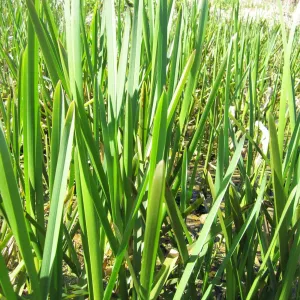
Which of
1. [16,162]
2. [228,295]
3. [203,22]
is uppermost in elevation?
[203,22]

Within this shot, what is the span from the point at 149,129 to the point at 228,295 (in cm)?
19

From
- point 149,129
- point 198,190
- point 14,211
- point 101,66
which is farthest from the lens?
point 198,190

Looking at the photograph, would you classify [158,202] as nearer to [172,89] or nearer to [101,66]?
[172,89]

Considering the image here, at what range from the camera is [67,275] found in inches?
22.3

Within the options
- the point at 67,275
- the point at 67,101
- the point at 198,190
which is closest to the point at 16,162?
the point at 67,101

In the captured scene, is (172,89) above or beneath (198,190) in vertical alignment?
above

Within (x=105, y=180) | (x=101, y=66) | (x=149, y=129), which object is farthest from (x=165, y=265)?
(x=101, y=66)

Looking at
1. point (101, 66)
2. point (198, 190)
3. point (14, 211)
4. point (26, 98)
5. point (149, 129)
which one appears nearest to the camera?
point (14, 211)

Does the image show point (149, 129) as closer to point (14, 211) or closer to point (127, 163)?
point (127, 163)

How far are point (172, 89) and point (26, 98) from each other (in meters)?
0.15

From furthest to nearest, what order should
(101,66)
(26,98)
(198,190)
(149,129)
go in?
1. (198,190)
2. (101,66)
3. (149,129)
4. (26,98)

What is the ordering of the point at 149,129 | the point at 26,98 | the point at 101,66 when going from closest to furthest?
the point at 26,98 < the point at 149,129 < the point at 101,66

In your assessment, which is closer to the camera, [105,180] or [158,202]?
[158,202]

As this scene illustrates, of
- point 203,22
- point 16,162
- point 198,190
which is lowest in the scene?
point 198,190
